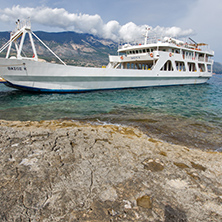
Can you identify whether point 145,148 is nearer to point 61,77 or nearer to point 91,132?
point 91,132

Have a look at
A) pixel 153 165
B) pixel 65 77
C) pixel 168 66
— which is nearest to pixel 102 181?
pixel 153 165

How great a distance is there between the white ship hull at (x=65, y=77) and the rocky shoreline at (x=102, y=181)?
429 inches

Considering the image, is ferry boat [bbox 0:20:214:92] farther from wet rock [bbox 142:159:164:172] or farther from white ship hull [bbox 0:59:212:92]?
wet rock [bbox 142:159:164:172]

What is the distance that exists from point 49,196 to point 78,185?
0.46 metres

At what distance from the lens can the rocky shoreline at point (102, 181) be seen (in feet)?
6.73

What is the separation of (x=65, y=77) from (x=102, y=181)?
13.6 meters

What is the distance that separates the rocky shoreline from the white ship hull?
35.7ft

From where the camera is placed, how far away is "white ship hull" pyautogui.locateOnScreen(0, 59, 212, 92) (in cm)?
1318

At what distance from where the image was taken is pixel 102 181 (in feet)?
8.66

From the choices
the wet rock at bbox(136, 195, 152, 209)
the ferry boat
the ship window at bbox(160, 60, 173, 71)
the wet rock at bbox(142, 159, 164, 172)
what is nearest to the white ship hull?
the ferry boat

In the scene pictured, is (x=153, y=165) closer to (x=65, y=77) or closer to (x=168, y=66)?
(x=65, y=77)

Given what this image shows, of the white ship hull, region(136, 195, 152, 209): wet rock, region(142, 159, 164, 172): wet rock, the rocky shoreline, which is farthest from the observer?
the white ship hull

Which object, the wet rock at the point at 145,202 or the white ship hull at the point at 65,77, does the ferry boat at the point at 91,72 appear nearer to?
the white ship hull at the point at 65,77

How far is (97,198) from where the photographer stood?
2271mm
